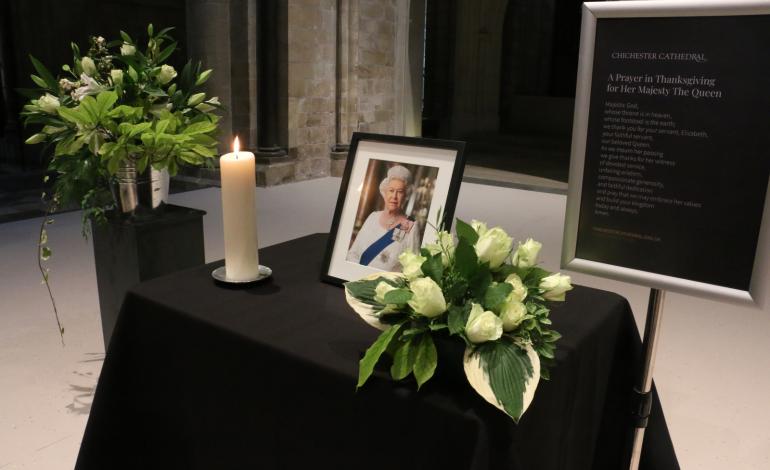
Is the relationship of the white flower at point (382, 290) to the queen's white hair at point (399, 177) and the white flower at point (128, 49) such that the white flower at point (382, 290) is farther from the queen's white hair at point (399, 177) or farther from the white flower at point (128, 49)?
the white flower at point (128, 49)

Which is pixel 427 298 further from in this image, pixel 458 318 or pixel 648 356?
pixel 648 356

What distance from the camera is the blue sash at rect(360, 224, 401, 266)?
132 centimetres

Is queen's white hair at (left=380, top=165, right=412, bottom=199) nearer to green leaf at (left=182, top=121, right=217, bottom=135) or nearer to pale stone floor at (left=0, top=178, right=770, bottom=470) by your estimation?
pale stone floor at (left=0, top=178, right=770, bottom=470)

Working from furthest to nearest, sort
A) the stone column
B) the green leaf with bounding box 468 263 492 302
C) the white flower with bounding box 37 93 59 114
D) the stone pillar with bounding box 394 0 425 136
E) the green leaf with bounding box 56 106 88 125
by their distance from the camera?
1. the stone pillar with bounding box 394 0 425 136
2. the stone column
3. the white flower with bounding box 37 93 59 114
4. the green leaf with bounding box 56 106 88 125
5. the green leaf with bounding box 468 263 492 302

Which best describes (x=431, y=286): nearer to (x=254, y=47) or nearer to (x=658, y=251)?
(x=658, y=251)

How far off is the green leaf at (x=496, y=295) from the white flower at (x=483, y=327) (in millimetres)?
21

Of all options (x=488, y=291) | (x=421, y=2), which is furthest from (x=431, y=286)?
(x=421, y=2)

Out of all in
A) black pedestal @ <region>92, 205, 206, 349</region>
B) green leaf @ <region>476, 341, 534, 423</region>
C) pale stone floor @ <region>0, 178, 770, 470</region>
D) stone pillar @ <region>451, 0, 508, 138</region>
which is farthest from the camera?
stone pillar @ <region>451, 0, 508, 138</region>

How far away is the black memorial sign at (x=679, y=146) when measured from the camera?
106 cm

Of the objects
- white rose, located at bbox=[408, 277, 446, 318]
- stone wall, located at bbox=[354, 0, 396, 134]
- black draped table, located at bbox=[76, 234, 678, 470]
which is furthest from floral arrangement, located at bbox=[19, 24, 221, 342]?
stone wall, located at bbox=[354, 0, 396, 134]

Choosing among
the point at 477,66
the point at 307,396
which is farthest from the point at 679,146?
the point at 477,66

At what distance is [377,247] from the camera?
133 cm

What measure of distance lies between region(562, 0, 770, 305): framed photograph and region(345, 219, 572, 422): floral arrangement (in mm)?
236

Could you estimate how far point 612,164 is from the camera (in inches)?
47.1
